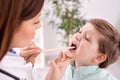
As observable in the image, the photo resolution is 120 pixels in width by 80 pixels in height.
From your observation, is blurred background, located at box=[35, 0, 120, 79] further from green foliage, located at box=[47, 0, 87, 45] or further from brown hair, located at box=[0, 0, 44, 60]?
brown hair, located at box=[0, 0, 44, 60]

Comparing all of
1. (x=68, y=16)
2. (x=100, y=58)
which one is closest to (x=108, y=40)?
(x=100, y=58)

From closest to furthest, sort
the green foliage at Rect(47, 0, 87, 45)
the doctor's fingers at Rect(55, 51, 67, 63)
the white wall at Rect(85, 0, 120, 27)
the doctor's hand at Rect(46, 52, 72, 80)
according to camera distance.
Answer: the doctor's hand at Rect(46, 52, 72, 80)
the doctor's fingers at Rect(55, 51, 67, 63)
the green foliage at Rect(47, 0, 87, 45)
the white wall at Rect(85, 0, 120, 27)

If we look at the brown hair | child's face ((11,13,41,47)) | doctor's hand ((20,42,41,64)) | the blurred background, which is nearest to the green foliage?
the blurred background

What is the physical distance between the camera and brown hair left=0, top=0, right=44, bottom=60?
0.71m

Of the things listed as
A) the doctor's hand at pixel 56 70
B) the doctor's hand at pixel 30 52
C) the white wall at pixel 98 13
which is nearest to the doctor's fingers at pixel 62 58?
the doctor's hand at pixel 56 70

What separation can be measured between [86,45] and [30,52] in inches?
12.9

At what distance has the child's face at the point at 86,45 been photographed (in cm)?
134

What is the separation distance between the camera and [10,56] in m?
1.13

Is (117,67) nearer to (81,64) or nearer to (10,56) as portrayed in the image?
(81,64)

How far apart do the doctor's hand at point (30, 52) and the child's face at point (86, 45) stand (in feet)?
0.71

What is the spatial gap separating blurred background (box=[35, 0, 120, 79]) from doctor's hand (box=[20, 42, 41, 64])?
1.85 meters

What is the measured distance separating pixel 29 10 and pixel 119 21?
8.81ft

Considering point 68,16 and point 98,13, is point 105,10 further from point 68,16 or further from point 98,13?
point 68,16

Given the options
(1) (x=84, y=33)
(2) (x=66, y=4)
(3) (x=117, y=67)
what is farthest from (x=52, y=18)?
(1) (x=84, y=33)
